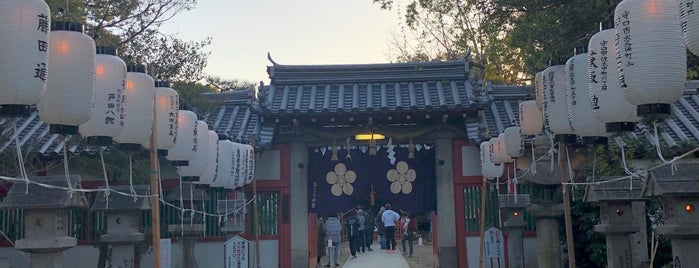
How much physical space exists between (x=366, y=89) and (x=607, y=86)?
11.6 metres

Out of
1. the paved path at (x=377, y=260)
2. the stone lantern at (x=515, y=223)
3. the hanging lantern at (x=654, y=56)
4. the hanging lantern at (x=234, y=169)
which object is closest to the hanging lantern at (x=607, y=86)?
the hanging lantern at (x=654, y=56)

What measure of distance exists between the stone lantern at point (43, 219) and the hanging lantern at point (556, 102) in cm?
648

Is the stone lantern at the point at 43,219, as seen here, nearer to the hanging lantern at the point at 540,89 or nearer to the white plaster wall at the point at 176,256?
the hanging lantern at the point at 540,89

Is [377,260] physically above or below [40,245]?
below

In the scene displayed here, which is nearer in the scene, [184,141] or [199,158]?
[184,141]

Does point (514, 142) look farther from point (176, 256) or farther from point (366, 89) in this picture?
point (176, 256)

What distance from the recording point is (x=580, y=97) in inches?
349

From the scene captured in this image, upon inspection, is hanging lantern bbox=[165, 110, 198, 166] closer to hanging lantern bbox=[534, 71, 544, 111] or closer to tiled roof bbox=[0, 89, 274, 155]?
tiled roof bbox=[0, 89, 274, 155]

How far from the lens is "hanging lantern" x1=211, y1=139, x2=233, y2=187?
13727mm

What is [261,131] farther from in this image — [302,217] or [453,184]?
[453,184]

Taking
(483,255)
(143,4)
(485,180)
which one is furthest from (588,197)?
(143,4)

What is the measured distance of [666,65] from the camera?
6.57 metres

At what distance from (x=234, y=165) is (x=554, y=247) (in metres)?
6.69

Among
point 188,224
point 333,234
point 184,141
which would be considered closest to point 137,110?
point 184,141
